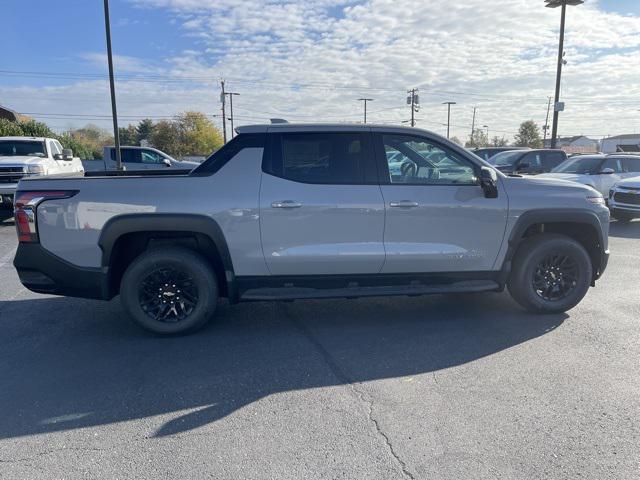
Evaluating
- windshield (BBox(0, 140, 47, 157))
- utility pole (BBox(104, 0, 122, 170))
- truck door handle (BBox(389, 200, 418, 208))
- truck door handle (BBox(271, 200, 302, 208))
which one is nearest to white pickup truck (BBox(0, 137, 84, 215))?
windshield (BBox(0, 140, 47, 157))

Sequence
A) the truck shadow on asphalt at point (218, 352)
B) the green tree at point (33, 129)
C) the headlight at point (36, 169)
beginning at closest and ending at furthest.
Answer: the truck shadow on asphalt at point (218, 352) < the headlight at point (36, 169) < the green tree at point (33, 129)

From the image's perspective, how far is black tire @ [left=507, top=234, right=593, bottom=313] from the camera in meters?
4.89

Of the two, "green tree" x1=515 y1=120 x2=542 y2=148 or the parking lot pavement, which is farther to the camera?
"green tree" x1=515 y1=120 x2=542 y2=148

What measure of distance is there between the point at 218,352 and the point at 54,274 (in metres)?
1.60

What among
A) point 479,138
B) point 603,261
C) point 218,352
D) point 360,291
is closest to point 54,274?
point 218,352

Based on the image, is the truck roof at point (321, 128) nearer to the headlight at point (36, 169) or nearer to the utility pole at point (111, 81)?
the headlight at point (36, 169)

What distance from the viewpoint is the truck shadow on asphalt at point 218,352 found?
10.8 feet

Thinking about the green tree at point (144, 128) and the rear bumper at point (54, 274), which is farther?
the green tree at point (144, 128)

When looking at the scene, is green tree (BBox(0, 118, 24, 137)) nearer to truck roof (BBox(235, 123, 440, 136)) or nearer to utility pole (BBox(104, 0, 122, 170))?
utility pole (BBox(104, 0, 122, 170))

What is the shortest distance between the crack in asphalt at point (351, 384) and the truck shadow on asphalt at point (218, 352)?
2 cm

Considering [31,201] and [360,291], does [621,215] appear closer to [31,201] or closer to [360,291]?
[360,291]

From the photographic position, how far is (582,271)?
494 centimetres

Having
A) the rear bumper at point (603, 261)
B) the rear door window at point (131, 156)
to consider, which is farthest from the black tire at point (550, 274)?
the rear door window at point (131, 156)

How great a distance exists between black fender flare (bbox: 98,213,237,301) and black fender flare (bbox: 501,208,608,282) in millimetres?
2756
